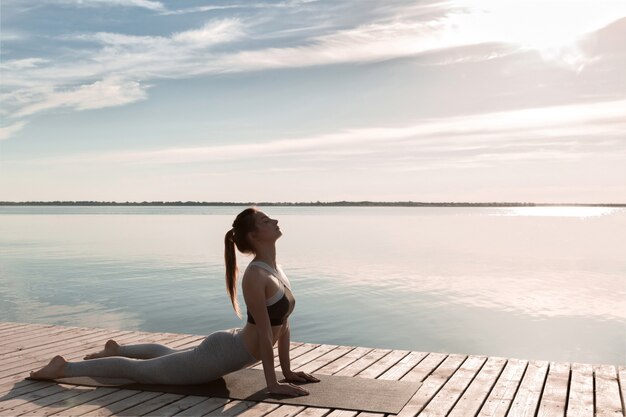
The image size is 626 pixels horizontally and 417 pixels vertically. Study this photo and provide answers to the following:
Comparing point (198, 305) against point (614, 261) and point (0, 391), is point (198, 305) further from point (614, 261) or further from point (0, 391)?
point (614, 261)

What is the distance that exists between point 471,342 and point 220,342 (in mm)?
8109

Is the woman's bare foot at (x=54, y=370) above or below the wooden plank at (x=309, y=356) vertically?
above

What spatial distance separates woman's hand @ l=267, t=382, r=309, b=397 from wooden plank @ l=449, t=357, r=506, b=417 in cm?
123

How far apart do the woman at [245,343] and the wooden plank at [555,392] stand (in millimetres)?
1950

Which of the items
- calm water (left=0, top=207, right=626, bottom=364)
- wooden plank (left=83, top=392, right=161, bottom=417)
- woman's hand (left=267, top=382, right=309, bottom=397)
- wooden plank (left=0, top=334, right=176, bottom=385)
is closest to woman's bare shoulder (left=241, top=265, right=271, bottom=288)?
woman's hand (left=267, top=382, right=309, bottom=397)

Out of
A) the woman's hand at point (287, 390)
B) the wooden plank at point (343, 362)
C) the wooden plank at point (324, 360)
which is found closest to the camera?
the woman's hand at point (287, 390)

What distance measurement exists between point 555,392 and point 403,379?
4.37 ft

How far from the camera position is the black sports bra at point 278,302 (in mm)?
5480

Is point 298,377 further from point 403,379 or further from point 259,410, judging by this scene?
point 403,379

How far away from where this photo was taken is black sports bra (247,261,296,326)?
18.0ft

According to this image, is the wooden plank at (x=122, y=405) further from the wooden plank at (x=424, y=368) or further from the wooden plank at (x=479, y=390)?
the wooden plank at (x=479, y=390)

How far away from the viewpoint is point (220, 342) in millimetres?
5656

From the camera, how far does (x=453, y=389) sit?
5879 mm

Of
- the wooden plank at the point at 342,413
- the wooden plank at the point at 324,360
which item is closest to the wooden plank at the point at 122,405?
the wooden plank at the point at 342,413
